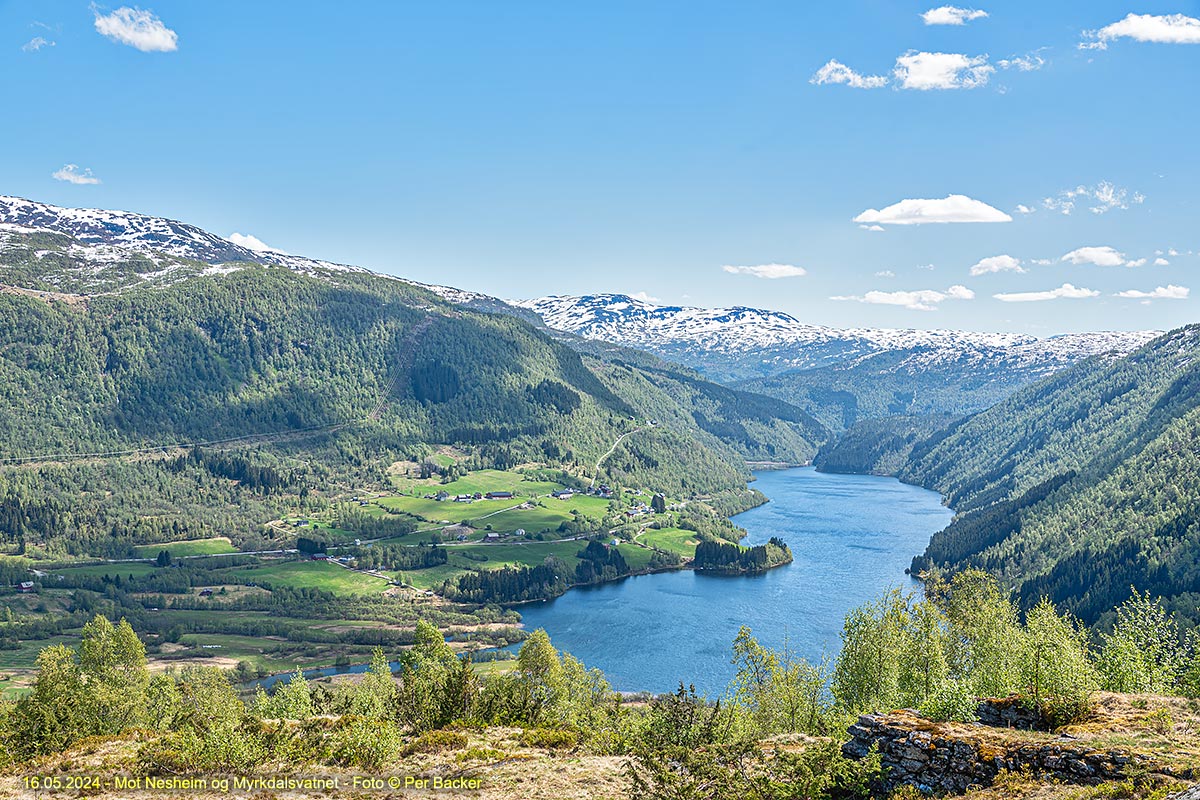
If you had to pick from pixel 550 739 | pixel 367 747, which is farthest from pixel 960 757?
pixel 367 747

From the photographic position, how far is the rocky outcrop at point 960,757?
34312mm

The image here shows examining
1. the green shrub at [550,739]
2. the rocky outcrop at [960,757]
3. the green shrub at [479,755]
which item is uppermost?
the rocky outcrop at [960,757]

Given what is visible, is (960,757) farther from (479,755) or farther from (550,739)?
(479,755)

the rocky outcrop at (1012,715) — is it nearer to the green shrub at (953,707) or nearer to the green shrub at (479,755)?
the green shrub at (953,707)

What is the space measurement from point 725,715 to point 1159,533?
591ft

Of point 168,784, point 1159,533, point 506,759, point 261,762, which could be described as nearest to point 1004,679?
point 506,759

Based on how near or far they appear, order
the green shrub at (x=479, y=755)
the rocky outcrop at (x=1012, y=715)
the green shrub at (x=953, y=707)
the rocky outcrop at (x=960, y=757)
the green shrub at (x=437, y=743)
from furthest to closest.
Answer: the green shrub at (x=437, y=743), the green shrub at (x=479, y=755), the green shrub at (x=953, y=707), the rocky outcrop at (x=1012, y=715), the rocky outcrop at (x=960, y=757)

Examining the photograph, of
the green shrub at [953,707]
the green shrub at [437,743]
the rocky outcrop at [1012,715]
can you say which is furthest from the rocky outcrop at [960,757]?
the green shrub at [437,743]

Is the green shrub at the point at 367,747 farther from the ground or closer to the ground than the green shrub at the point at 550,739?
farther from the ground

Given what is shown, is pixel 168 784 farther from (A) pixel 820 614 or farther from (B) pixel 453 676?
(A) pixel 820 614

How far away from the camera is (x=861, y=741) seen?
129 ft

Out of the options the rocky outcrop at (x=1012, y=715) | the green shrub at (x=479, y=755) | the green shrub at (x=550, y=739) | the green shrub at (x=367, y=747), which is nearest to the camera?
the rocky outcrop at (x=1012, y=715)

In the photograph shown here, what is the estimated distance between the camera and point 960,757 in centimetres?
3684

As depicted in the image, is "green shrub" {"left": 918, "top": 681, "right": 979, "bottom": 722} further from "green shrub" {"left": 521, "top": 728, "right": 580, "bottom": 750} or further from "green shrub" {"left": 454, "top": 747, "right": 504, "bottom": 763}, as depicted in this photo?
"green shrub" {"left": 454, "top": 747, "right": 504, "bottom": 763}
